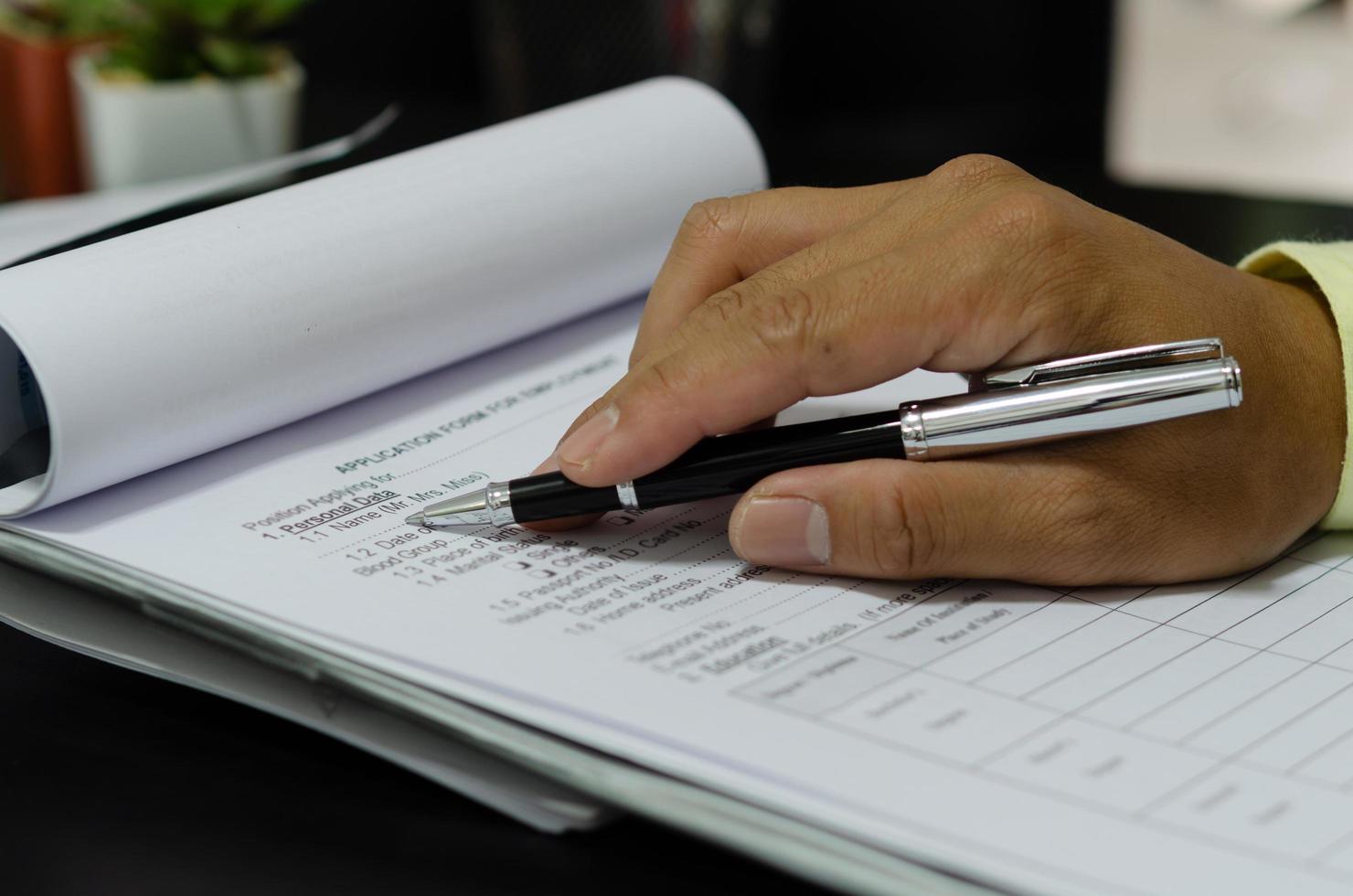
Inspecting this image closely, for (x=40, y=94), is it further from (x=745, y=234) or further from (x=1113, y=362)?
(x=1113, y=362)

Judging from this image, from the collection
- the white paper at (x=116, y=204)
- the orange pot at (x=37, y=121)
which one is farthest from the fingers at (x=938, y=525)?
the orange pot at (x=37, y=121)

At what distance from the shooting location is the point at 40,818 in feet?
1.40

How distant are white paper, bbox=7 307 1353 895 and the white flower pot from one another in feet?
1.58

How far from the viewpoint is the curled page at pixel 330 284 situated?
54cm

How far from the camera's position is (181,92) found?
984 mm

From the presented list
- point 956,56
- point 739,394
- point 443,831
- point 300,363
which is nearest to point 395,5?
point 956,56

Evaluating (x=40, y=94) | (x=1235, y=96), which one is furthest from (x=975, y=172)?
(x=1235, y=96)

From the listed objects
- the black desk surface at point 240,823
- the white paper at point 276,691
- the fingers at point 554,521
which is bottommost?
the black desk surface at point 240,823

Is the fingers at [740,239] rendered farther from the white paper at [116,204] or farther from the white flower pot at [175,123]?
the white flower pot at [175,123]

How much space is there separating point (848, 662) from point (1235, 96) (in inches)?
123

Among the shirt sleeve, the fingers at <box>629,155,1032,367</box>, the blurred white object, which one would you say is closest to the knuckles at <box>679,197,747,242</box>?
the fingers at <box>629,155,1032,367</box>

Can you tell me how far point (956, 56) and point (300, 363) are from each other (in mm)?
1467

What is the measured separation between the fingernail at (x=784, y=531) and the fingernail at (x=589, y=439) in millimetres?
58

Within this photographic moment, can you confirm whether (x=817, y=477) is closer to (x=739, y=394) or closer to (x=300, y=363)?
(x=739, y=394)
